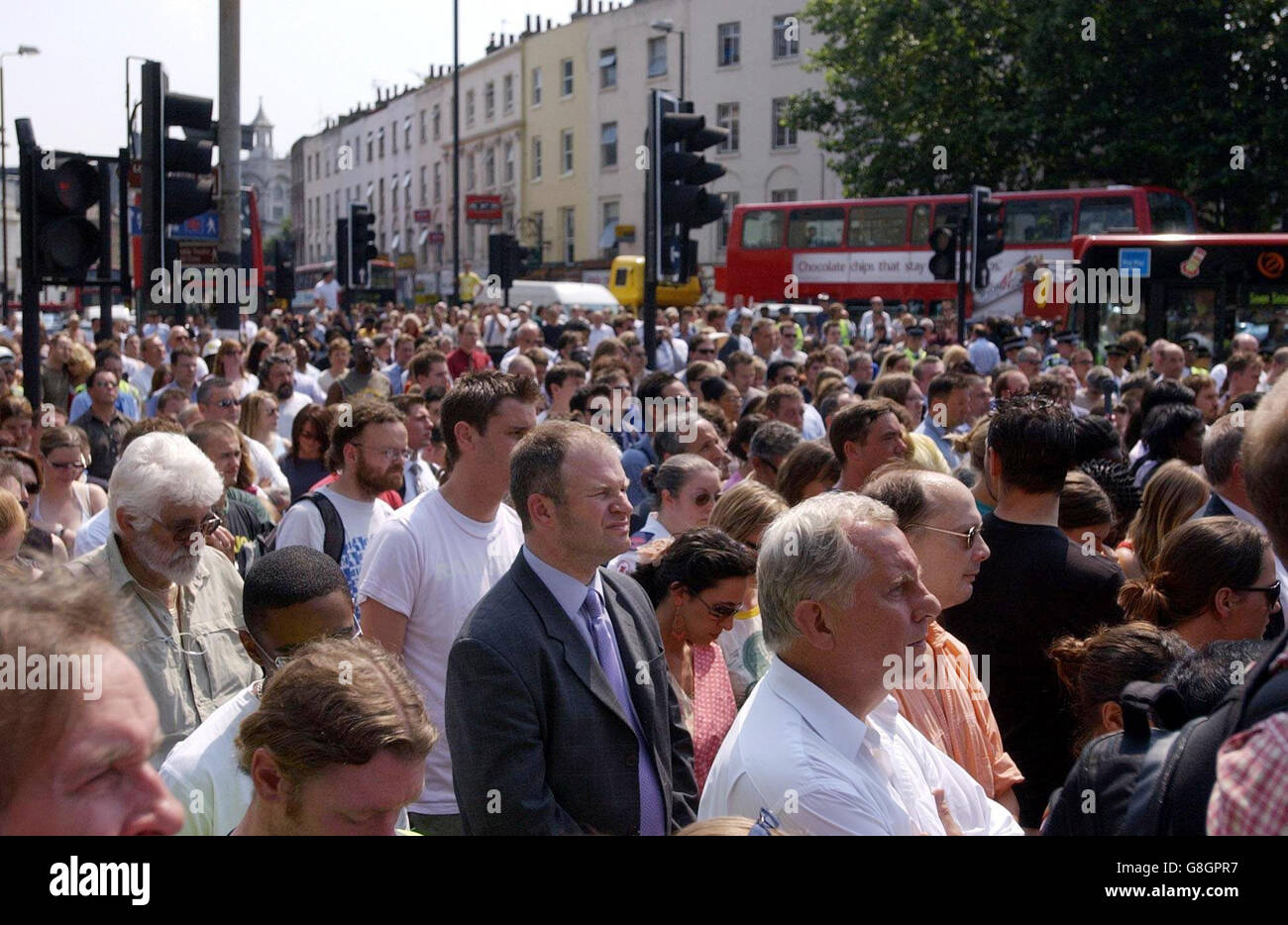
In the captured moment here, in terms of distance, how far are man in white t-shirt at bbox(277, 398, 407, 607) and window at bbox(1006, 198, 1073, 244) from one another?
2615 centimetres

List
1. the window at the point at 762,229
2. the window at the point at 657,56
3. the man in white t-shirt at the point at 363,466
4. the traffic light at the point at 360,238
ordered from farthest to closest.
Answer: the window at the point at 657,56 < the window at the point at 762,229 < the traffic light at the point at 360,238 < the man in white t-shirt at the point at 363,466

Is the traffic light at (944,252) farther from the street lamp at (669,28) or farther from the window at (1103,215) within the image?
the street lamp at (669,28)

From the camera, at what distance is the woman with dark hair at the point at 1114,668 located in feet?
10.9

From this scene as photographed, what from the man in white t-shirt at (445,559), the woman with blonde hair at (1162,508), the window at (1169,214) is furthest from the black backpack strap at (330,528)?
the window at (1169,214)

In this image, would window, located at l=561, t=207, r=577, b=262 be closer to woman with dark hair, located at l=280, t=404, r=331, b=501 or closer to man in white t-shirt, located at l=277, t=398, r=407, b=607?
woman with dark hair, located at l=280, t=404, r=331, b=501

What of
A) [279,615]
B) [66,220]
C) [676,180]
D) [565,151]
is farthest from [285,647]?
[565,151]

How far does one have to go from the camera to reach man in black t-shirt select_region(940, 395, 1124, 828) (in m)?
4.09

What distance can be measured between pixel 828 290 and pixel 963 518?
30.5 meters

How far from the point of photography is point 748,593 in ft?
15.3

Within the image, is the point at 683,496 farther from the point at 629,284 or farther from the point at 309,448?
the point at 629,284

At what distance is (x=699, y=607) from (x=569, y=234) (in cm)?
5453

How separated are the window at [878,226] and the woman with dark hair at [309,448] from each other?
2650 cm

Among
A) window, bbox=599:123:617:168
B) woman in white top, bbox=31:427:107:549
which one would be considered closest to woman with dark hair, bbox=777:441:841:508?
woman in white top, bbox=31:427:107:549
